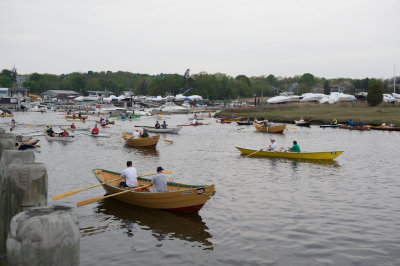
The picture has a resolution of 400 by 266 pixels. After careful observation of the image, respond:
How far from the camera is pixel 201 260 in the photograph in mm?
11805

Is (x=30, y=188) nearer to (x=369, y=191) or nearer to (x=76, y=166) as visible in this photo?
(x=369, y=191)

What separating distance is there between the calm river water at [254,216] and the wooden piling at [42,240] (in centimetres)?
866

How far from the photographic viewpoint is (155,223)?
1515 centimetres

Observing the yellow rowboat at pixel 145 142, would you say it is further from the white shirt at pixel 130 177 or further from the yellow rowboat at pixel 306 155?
the white shirt at pixel 130 177

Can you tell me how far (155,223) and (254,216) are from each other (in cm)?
398

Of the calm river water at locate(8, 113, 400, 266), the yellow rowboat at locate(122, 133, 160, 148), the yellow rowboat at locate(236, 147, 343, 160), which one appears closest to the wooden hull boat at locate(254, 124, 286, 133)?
the calm river water at locate(8, 113, 400, 266)

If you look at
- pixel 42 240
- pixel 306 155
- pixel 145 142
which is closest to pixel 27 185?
pixel 42 240

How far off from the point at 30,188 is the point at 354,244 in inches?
448

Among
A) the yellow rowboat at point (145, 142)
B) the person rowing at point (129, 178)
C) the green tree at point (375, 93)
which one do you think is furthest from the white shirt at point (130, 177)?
the green tree at point (375, 93)

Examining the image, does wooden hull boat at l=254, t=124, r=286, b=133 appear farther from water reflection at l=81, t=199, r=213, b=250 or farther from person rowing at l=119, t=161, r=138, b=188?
water reflection at l=81, t=199, r=213, b=250

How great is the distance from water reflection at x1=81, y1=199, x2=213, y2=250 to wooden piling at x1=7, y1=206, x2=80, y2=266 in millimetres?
9801

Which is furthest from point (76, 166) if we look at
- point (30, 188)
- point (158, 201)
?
point (30, 188)

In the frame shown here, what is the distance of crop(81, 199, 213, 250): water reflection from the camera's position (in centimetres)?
1384

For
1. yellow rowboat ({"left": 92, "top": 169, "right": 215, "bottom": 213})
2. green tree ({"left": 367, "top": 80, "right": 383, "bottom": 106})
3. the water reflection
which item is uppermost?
green tree ({"left": 367, "top": 80, "right": 383, "bottom": 106})
